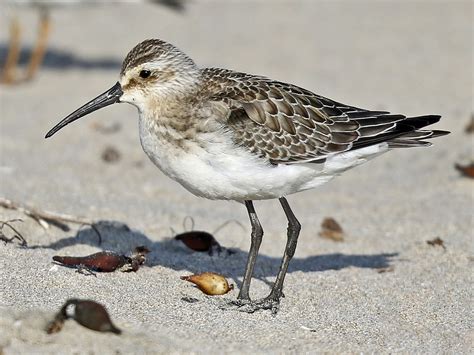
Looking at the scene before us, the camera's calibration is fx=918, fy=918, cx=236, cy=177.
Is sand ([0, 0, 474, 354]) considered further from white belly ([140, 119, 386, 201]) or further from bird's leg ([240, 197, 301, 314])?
white belly ([140, 119, 386, 201])

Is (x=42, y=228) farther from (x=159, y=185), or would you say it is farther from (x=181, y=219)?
(x=159, y=185)

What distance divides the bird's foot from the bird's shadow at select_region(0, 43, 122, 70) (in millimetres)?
9120

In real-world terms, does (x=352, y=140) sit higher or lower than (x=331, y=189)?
higher

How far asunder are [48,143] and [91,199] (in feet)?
8.25

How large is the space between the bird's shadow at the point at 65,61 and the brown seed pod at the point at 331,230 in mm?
7280

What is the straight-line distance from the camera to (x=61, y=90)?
13.3 m

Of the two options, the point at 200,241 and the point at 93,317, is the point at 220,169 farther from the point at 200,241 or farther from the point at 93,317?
the point at 200,241

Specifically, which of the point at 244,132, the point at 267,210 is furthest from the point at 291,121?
the point at 267,210

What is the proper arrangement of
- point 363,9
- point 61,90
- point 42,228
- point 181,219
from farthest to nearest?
point 363,9 < point 61,90 < point 181,219 < point 42,228

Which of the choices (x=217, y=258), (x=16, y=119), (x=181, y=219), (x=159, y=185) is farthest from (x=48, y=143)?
(x=217, y=258)

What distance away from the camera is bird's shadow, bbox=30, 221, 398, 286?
6.93m

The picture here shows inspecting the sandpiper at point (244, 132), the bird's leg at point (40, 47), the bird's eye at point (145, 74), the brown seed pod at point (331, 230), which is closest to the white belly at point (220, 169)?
the sandpiper at point (244, 132)

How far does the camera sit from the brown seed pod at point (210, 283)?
6.23 m

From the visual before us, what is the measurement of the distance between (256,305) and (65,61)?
33.0 feet
